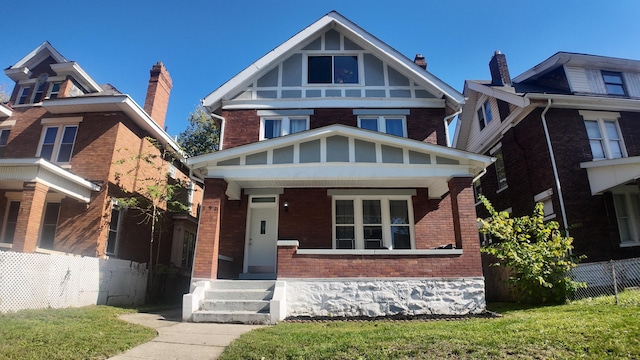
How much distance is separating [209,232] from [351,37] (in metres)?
8.78

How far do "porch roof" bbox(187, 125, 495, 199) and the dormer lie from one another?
29.6ft

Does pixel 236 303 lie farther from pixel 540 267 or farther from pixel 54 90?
pixel 54 90

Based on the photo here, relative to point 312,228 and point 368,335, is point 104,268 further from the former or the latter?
point 368,335

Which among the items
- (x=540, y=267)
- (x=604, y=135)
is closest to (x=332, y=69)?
(x=540, y=267)

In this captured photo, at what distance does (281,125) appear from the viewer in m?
12.7

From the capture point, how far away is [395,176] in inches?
371

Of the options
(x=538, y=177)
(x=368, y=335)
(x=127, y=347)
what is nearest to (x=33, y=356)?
(x=127, y=347)

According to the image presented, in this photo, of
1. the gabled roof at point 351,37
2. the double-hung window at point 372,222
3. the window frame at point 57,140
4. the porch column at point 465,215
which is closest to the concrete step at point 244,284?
the double-hung window at point 372,222

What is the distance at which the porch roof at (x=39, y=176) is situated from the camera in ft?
34.8

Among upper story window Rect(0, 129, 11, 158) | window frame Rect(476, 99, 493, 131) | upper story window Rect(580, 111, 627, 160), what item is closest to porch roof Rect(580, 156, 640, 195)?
upper story window Rect(580, 111, 627, 160)

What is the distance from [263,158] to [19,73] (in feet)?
41.3

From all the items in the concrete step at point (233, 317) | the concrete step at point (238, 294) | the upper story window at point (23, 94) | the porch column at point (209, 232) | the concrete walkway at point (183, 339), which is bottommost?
the concrete walkway at point (183, 339)

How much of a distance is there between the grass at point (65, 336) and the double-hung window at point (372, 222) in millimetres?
6477

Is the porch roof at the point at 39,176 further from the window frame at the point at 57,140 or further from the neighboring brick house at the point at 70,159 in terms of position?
the window frame at the point at 57,140
